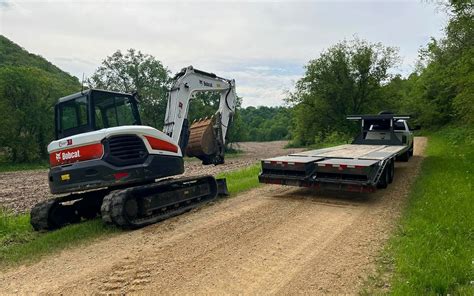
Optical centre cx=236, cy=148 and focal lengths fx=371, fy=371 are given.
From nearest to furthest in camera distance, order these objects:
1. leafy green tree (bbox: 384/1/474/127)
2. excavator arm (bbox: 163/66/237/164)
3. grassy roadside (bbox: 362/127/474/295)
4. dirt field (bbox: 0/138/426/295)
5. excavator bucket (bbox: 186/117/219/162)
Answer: grassy roadside (bbox: 362/127/474/295) → dirt field (bbox: 0/138/426/295) → excavator arm (bbox: 163/66/237/164) → excavator bucket (bbox: 186/117/219/162) → leafy green tree (bbox: 384/1/474/127)

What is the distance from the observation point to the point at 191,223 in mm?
7355

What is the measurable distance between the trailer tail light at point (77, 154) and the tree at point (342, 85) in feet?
99.1

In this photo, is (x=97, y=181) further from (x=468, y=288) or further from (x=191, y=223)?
(x=468, y=288)

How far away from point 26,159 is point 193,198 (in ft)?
119

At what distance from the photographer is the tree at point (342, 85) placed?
3494 centimetres

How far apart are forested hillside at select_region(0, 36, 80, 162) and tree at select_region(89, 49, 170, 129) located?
8.06 meters

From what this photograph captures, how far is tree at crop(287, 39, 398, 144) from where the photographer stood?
34938 mm

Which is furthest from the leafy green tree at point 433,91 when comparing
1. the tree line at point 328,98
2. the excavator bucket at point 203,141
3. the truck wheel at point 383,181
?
the excavator bucket at point 203,141

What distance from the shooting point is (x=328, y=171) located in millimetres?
8781

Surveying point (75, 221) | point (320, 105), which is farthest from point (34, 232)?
point (320, 105)

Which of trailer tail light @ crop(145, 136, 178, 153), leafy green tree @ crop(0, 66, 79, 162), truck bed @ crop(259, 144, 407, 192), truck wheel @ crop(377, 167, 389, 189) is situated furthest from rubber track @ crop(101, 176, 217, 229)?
leafy green tree @ crop(0, 66, 79, 162)

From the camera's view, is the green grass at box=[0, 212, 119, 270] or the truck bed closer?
the green grass at box=[0, 212, 119, 270]

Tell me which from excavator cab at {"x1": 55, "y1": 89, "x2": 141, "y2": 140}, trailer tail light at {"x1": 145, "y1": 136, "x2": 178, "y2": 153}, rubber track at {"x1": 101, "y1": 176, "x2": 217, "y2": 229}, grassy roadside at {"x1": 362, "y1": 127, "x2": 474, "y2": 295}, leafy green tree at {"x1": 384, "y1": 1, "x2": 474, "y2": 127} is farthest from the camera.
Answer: leafy green tree at {"x1": 384, "y1": 1, "x2": 474, "y2": 127}

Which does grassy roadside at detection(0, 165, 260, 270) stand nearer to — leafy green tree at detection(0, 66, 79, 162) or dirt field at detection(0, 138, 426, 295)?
dirt field at detection(0, 138, 426, 295)
